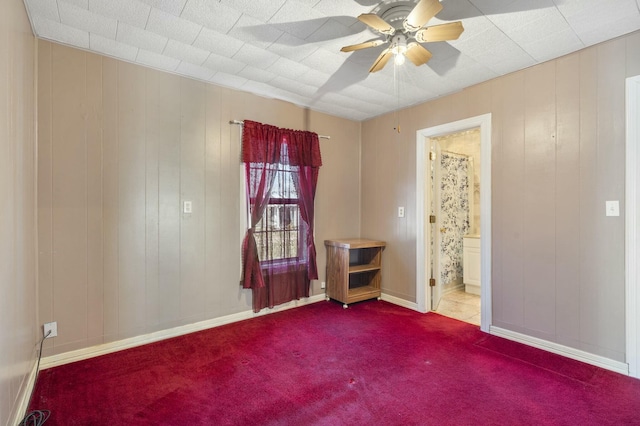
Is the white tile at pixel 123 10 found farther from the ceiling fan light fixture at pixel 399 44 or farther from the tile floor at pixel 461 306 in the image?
the tile floor at pixel 461 306

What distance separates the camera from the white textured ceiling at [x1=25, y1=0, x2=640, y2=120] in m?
1.94

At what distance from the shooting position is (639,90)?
2.20 meters

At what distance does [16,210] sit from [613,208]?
13.2 feet

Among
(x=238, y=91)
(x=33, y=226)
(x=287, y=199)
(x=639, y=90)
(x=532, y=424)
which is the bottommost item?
(x=532, y=424)

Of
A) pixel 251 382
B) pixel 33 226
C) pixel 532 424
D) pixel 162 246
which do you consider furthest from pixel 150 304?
pixel 532 424

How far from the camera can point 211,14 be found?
2.03 metres

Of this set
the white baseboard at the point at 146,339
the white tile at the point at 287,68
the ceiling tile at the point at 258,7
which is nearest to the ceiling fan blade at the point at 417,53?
the ceiling tile at the point at 258,7

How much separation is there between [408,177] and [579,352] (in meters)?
2.30

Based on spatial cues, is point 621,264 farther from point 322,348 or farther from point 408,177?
point 322,348

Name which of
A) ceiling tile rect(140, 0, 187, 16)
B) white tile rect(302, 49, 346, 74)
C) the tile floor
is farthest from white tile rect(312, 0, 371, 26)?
the tile floor

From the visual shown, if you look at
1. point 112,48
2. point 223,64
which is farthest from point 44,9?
point 223,64

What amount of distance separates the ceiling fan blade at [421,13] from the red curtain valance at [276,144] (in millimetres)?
1949

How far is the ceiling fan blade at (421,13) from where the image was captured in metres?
1.59

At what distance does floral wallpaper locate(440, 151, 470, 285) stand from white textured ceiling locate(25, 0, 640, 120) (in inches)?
64.1
